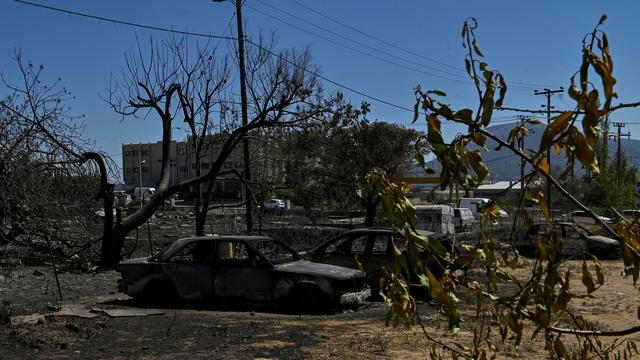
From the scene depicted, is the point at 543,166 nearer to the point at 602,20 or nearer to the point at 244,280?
the point at 602,20

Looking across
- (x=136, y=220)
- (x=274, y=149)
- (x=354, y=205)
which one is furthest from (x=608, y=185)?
(x=136, y=220)

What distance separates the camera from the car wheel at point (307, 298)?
1152cm

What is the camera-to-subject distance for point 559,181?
2537mm

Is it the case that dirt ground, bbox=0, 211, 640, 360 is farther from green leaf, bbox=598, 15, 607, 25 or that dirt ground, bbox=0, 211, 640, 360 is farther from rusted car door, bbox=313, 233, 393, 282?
green leaf, bbox=598, 15, 607, 25

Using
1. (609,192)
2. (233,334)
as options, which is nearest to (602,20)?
(233,334)

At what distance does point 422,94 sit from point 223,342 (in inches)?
269

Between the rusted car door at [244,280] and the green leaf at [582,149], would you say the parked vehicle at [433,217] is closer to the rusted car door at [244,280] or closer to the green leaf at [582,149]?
the rusted car door at [244,280]

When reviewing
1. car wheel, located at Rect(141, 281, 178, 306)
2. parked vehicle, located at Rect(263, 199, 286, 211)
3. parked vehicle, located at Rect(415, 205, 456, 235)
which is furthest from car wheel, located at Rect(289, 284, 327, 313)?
parked vehicle, located at Rect(415, 205, 456, 235)

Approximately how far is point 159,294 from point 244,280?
5.09 feet

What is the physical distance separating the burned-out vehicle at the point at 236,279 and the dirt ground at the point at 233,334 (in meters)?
0.28

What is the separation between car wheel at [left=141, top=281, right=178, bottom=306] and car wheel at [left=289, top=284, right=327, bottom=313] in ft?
6.97

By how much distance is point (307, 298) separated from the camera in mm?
11539

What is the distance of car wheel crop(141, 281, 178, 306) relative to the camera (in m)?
12.0

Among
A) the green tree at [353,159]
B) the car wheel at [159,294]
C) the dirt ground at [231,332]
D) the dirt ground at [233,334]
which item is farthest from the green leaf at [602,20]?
the green tree at [353,159]
